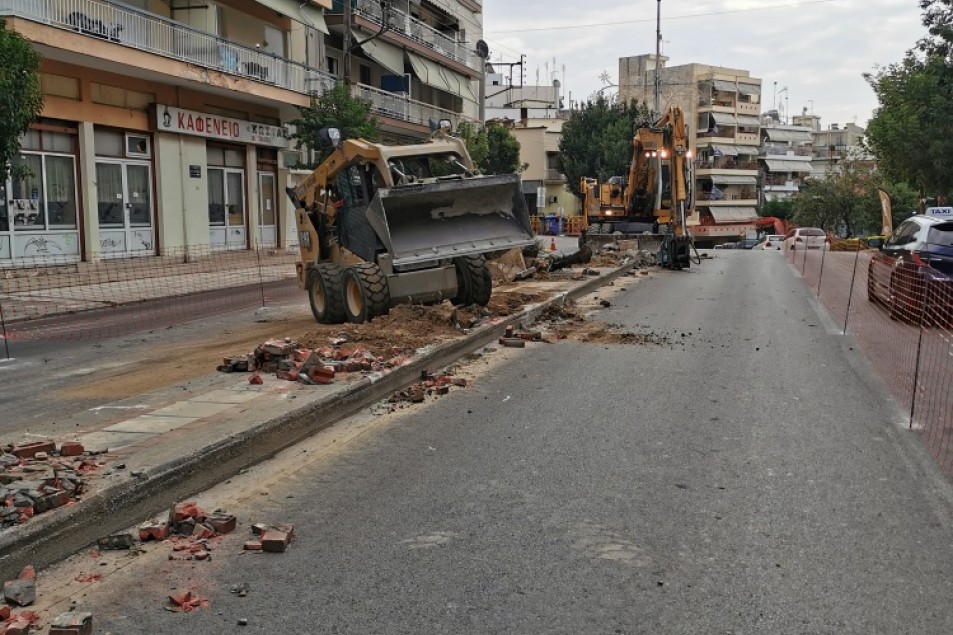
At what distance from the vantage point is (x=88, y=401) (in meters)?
A: 7.99

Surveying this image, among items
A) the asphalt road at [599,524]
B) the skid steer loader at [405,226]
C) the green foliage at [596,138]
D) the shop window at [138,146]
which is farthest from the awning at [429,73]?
the asphalt road at [599,524]

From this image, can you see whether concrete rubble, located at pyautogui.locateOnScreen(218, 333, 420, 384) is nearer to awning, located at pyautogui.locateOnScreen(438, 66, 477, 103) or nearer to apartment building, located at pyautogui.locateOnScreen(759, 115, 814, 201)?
awning, located at pyautogui.locateOnScreen(438, 66, 477, 103)

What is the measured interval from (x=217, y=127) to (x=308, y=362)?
65.5 ft

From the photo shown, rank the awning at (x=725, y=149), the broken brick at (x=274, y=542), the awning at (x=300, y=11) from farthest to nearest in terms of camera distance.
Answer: the awning at (x=725, y=149) → the awning at (x=300, y=11) → the broken brick at (x=274, y=542)

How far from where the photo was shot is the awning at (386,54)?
35391 mm

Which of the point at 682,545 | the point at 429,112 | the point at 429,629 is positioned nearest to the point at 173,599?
the point at 429,629

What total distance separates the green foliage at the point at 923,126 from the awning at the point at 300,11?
760 inches

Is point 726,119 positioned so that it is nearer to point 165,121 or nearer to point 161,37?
point 165,121

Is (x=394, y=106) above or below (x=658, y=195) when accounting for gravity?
above

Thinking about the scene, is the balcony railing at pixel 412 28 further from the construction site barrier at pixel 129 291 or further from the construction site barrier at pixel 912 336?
the construction site barrier at pixel 912 336

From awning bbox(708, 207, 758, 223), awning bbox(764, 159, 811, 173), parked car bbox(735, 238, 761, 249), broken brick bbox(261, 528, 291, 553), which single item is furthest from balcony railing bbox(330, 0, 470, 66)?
awning bbox(764, 159, 811, 173)

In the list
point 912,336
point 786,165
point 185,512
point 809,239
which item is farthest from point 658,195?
point 786,165

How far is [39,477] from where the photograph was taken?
522 centimetres

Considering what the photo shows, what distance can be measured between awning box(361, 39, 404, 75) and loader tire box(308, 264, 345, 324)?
939 inches
